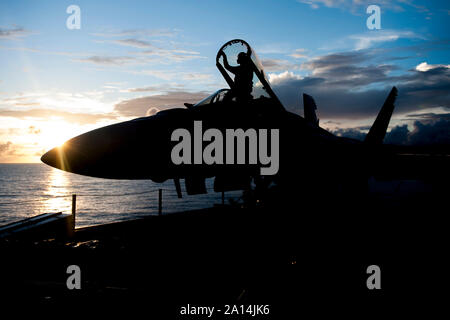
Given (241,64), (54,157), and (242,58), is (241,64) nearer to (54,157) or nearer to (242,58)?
(242,58)

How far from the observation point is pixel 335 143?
800cm

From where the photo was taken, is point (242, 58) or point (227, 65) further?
point (227, 65)

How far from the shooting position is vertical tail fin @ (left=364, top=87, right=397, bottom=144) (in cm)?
995

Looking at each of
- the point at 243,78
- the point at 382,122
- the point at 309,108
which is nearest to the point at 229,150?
the point at 243,78

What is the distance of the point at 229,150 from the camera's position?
630 centimetres

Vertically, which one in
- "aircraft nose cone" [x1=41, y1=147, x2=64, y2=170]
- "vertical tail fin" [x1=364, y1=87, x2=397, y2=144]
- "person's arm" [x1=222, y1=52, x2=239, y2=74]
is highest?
"person's arm" [x1=222, y1=52, x2=239, y2=74]

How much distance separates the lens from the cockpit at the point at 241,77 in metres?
7.05

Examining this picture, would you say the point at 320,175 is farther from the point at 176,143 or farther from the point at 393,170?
the point at 176,143

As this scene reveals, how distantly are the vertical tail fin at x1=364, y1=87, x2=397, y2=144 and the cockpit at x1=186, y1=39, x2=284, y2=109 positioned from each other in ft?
12.9

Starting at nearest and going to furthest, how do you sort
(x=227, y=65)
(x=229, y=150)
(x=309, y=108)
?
(x=229, y=150) → (x=227, y=65) → (x=309, y=108)

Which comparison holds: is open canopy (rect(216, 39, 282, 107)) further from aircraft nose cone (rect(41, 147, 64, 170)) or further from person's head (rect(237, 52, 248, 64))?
aircraft nose cone (rect(41, 147, 64, 170))

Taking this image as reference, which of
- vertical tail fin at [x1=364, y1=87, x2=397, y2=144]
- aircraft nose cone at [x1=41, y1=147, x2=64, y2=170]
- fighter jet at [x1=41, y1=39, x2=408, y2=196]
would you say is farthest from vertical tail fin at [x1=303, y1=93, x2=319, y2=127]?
aircraft nose cone at [x1=41, y1=147, x2=64, y2=170]

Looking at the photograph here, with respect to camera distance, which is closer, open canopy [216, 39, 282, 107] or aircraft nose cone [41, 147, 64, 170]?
aircraft nose cone [41, 147, 64, 170]

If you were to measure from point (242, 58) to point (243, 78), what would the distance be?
564 mm
